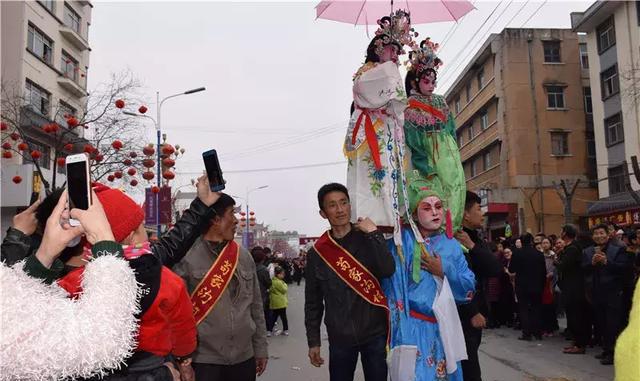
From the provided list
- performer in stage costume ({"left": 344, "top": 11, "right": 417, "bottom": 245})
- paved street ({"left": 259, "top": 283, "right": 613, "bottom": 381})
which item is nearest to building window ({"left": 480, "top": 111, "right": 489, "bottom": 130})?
paved street ({"left": 259, "top": 283, "right": 613, "bottom": 381})

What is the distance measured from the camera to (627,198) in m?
21.8

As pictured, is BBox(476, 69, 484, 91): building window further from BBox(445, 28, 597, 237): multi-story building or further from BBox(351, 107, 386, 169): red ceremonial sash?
BBox(351, 107, 386, 169): red ceremonial sash

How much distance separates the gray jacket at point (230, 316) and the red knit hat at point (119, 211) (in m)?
1.44

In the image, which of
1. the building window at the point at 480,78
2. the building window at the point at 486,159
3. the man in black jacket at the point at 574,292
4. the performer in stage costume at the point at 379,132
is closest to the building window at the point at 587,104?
the building window at the point at 480,78

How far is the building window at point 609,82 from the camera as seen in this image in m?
23.8

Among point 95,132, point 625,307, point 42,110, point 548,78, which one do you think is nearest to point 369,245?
point 625,307

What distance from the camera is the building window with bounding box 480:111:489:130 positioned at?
33.6 metres

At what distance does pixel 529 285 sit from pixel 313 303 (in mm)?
6814

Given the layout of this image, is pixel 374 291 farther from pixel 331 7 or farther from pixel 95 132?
pixel 95 132

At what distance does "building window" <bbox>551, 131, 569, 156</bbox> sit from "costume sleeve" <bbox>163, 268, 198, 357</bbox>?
30.5 metres

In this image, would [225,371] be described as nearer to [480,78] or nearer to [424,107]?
[424,107]

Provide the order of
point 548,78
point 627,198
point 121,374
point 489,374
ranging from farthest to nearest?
point 548,78 → point 627,198 → point 489,374 → point 121,374

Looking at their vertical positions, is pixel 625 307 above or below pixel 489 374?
above

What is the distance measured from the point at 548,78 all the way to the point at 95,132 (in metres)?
24.4
